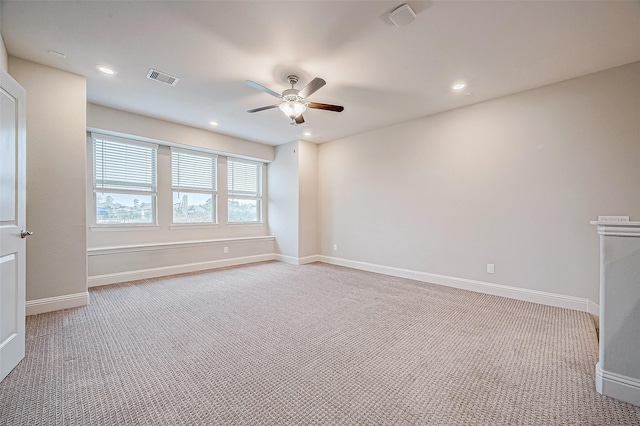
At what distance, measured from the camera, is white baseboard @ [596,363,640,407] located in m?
1.61

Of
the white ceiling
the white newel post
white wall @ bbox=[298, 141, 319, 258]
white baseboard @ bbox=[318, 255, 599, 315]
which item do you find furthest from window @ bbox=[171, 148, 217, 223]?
the white newel post

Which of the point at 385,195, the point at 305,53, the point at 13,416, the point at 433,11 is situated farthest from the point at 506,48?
the point at 13,416

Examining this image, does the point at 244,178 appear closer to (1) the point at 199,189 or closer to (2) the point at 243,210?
(2) the point at 243,210

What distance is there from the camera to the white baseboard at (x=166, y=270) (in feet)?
13.6

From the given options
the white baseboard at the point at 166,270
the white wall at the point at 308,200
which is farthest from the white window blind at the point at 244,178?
the white baseboard at the point at 166,270

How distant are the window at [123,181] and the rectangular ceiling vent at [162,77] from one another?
6.42 feet

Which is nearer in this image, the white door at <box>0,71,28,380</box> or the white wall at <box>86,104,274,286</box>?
the white door at <box>0,71,28,380</box>

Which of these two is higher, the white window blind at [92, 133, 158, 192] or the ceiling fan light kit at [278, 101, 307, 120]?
the ceiling fan light kit at [278, 101, 307, 120]

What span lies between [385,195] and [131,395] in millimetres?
4384

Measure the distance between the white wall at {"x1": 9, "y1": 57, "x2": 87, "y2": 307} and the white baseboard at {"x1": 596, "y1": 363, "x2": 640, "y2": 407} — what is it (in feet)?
16.2

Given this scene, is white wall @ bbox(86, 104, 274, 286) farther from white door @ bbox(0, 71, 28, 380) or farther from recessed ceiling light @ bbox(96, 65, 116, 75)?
white door @ bbox(0, 71, 28, 380)

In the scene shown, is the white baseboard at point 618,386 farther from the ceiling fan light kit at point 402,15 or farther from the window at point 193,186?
the window at point 193,186

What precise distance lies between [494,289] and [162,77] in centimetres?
516

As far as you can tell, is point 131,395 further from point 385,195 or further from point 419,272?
point 385,195
